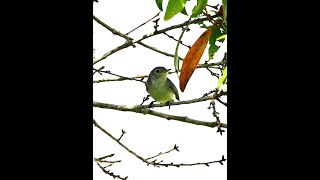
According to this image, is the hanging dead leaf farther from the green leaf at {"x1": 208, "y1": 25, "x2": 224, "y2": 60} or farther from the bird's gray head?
the bird's gray head

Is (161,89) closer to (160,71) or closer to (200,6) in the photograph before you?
(160,71)

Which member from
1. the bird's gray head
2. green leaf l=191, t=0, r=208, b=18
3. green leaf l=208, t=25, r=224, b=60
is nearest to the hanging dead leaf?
green leaf l=208, t=25, r=224, b=60

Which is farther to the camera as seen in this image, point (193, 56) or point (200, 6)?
point (193, 56)

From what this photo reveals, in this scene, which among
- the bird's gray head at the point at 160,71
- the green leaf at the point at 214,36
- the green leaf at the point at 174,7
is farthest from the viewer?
the bird's gray head at the point at 160,71

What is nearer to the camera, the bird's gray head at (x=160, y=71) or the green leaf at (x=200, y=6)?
the green leaf at (x=200, y=6)

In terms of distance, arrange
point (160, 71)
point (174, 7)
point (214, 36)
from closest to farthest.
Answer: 1. point (174, 7)
2. point (214, 36)
3. point (160, 71)

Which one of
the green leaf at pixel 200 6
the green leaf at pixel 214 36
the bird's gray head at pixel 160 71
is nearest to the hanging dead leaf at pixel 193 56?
the green leaf at pixel 214 36

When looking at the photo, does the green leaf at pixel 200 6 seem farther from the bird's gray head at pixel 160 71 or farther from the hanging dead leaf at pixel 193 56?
the bird's gray head at pixel 160 71

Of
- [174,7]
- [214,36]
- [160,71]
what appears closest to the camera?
[174,7]

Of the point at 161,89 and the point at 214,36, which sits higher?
the point at 214,36

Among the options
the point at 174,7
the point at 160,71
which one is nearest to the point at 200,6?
the point at 174,7

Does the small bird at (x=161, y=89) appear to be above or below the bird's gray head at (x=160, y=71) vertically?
below
